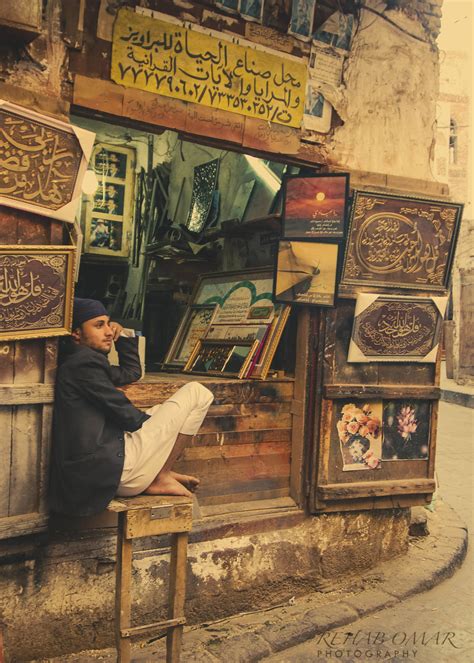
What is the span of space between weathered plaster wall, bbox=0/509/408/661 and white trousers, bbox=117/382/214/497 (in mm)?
817

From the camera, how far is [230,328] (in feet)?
17.1

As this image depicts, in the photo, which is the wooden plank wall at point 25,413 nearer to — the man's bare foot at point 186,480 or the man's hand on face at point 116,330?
the man's hand on face at point 116,330

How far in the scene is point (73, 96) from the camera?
3572 millimetres

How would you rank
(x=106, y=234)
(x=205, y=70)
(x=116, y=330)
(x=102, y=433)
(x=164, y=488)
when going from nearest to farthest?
(x=102, y=433) < (x=164, y=488) < (x=116, y=330) < (x=205, y=70) < (x=106, y=234)

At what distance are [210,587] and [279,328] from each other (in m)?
1.90

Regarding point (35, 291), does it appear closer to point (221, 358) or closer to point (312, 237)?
point (221, 358)

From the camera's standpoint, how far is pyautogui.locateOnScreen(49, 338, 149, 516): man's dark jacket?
3158 mm

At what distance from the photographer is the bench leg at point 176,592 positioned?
3.24 metres

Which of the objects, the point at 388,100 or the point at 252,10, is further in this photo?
the point at 388,100

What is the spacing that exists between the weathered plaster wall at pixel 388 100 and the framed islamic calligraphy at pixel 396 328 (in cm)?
102

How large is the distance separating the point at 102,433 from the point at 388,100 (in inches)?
133

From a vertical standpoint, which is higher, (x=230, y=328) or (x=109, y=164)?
(x=109, y=164)

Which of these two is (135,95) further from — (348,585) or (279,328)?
(348,585)

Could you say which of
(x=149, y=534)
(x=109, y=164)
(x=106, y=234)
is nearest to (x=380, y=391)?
(x=149, y=534)
